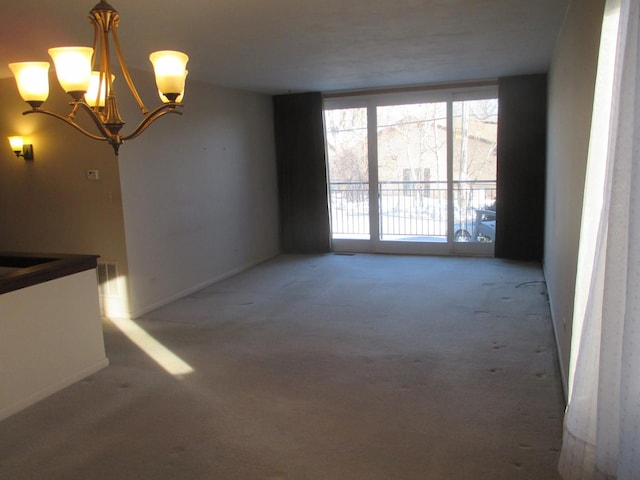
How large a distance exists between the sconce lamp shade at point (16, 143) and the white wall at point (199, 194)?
44.7 inches

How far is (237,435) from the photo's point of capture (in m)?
2.74

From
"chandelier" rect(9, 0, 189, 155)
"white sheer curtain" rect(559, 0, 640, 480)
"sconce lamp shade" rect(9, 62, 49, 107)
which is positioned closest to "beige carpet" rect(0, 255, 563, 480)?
"white sheer curtain" rect(559, 0, 640, 480)

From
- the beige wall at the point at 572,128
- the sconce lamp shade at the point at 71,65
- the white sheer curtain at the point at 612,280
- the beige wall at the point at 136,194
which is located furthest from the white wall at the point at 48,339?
the beige wall at the point at 572,128

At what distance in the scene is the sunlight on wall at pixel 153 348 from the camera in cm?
365

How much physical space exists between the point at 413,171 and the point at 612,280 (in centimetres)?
567

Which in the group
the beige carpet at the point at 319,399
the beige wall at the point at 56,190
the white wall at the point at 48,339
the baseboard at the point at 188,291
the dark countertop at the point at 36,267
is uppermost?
the beige wall at the point at 56,190

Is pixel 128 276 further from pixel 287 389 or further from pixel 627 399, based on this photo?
pixel 627 399

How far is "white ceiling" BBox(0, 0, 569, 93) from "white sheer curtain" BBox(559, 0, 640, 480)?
181 cm

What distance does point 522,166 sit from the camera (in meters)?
6.47

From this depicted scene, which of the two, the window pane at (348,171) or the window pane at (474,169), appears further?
the window pane at (348,171)

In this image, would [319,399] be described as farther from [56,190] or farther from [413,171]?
[413,171]

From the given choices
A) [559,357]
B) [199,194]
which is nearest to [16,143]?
[199,194]

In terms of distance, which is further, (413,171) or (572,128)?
(413,171)

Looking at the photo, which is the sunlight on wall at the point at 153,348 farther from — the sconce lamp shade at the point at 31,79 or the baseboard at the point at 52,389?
the sconce lamp shade at the point at 31,79
